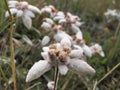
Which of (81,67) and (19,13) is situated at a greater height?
(81,67)

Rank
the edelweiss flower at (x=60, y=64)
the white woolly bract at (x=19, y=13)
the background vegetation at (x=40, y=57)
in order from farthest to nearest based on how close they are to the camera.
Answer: the white woolly bract at (x=19, y=13)
the background vegetation at (x=40, y=57)
the edelweiss flower at (x=60, y=64)

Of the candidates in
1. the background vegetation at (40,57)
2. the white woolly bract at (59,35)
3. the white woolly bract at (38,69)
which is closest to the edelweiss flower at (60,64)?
the white woolly bract at (38,69)

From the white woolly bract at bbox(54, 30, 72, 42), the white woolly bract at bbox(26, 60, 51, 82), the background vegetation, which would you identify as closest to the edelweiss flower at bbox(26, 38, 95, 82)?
the white woolly bract at bbox(26, 60, 51, 82)

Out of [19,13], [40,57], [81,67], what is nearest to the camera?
[81,67]

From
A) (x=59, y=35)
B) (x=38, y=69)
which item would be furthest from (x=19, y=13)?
(x=38, y=69)

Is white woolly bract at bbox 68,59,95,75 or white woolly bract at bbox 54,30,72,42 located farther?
white woolly bract at bbox 54,30,72,42

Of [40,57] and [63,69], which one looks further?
[40,57]

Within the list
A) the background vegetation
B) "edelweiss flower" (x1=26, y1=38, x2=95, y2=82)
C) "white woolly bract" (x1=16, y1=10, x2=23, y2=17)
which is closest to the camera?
"edelweiss flower" (x1=26, y1=38, x2=95, y2=82)

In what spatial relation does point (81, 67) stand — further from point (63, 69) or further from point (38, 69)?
point (38, 69)

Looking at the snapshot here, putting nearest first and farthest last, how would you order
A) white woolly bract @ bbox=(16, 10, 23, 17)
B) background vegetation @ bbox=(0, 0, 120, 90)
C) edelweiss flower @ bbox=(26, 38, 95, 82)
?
edelweiss flower @ bbox=(26, 38, 95, 82)
background vegetation @ bbox=(0, 0, 120, 90)
white woolly bract @ bbox=(16, 10, 23, 17)

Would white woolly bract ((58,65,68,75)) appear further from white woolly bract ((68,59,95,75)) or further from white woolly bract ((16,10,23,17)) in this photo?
white woolly bract ((16,10,23,17))

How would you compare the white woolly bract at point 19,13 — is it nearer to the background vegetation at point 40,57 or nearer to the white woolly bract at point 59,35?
the background vegetation at point 40,57
